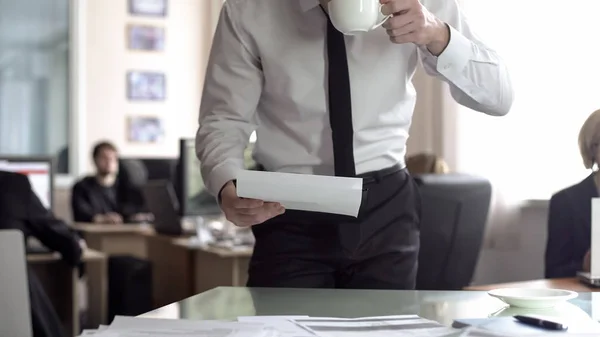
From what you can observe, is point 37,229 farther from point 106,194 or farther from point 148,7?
point 148,7

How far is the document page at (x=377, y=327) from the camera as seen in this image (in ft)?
3.30

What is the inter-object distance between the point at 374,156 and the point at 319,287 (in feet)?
0.88

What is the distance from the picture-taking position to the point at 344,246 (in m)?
1.49

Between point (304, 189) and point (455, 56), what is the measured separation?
0.44m

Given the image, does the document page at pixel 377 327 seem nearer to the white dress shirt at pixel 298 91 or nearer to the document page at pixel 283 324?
the document page at pixel 283 324

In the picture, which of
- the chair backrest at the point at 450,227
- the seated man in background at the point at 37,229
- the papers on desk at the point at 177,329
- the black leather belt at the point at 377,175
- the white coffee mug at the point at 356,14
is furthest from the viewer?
the seated man in background at the point at 37,229

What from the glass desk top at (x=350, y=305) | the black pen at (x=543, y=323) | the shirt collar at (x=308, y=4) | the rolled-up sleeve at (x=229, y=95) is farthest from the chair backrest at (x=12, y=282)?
the black pen at (x=543, y=323)

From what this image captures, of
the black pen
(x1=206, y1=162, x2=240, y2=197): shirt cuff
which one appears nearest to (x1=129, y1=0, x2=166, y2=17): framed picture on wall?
(x1=206, y1=162, x2=240, y2=197): shirt cuff

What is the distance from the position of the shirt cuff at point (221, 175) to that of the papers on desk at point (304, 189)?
29 centimetres

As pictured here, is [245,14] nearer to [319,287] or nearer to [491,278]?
[319,287]

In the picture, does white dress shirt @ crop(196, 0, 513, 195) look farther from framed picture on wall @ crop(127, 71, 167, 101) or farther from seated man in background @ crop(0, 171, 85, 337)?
framed picture on wall @ crop(127, 71, 167, 101)

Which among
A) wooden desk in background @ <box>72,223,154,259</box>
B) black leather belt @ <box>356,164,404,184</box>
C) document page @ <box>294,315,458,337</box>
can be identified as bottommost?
wooden desk in background @ <box>72,223,154,259</box>

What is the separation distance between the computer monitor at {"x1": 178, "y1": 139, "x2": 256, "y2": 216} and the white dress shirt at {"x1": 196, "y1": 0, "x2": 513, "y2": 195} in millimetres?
2165

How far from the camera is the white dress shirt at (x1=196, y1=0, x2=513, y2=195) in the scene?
1556mm
